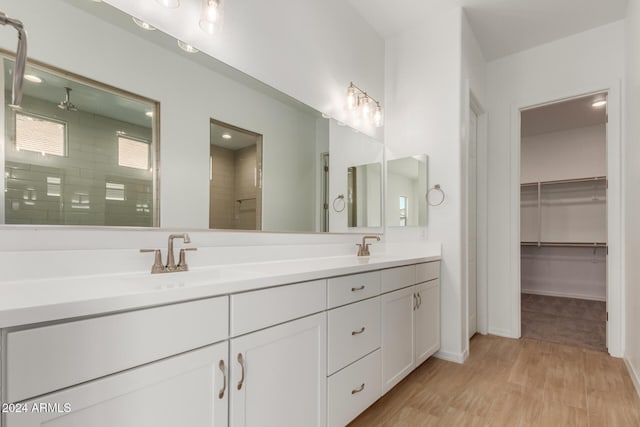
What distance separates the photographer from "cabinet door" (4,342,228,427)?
29.4 inches

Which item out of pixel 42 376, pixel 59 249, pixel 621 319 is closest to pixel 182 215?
pixel 59 249

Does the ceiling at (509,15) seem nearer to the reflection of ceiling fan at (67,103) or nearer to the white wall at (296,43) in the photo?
the white wall at (296,43)

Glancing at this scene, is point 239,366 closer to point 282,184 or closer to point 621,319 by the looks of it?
point 282,184

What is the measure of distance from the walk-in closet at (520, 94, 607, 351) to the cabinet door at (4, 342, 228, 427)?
4.53 m

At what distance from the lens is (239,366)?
44.4 inches

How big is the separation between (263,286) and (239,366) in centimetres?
28

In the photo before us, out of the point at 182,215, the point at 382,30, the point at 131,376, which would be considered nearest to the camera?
the point at 131,376

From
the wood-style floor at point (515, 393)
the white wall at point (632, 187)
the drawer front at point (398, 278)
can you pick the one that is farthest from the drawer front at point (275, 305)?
the white wall at point (632, 187)

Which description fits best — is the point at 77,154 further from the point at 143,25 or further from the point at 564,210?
the point at 564,210

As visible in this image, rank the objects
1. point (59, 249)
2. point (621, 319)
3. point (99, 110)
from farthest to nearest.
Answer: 1. point (621, 319)
2. point (99, 110)
3. point (59, 249)

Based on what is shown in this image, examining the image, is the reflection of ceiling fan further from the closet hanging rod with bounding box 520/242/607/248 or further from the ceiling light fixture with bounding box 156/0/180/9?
the closet hanging rod with bounding box 520/242/607/248

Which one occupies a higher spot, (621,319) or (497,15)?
(497,15)

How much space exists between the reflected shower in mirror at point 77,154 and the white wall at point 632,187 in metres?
2.92

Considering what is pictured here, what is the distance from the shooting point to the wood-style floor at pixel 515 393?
5.87ft
